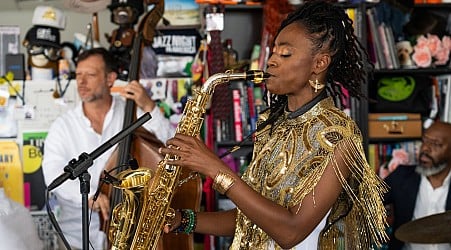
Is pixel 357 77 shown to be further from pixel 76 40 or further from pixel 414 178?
pixel 76 40

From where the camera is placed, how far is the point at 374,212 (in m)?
2.18

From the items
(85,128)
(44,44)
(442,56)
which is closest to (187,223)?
(85,128)

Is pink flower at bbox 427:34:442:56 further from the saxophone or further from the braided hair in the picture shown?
the saxophone

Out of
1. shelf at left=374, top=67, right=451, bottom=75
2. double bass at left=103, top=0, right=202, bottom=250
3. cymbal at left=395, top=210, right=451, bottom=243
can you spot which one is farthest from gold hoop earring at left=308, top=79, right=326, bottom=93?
shelf at left=374, top=67, right=451, bottom=75

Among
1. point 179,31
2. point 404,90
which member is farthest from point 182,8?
point 404,90

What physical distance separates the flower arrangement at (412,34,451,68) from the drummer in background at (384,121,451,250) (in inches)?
16.0

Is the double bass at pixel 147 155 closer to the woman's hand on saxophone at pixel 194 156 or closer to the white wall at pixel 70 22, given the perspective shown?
the woman's hand on saxophone at pixel 194 156

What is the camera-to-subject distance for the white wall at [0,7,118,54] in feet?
16.1

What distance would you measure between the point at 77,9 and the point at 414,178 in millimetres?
1914

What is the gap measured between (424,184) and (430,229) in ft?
2.39

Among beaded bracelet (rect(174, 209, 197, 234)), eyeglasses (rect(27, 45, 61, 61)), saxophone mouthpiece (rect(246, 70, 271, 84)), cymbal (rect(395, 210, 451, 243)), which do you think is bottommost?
cymbal (rect(395, 210, 451, 243))

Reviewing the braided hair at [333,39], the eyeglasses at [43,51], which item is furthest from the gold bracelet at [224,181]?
the eyeglasses at [43,51]

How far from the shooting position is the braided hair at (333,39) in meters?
2.21

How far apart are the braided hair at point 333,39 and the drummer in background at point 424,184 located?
1.99 metres
